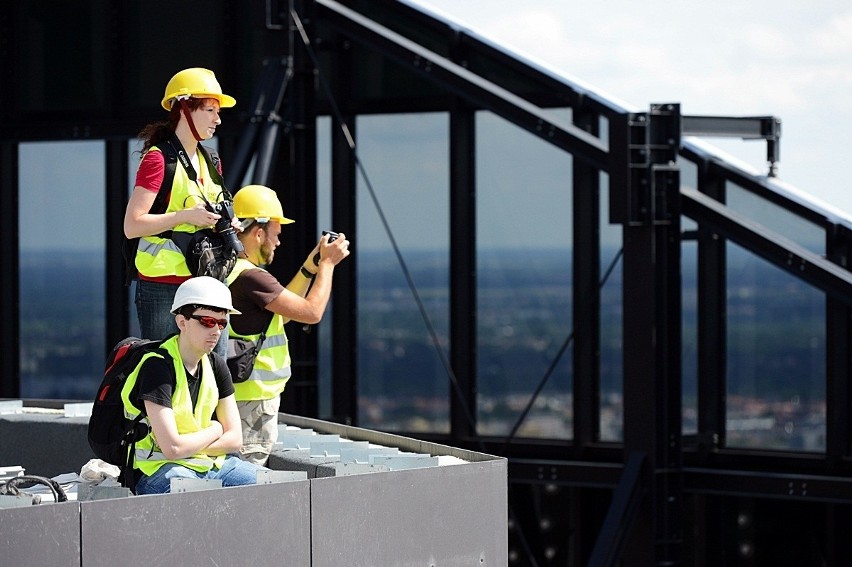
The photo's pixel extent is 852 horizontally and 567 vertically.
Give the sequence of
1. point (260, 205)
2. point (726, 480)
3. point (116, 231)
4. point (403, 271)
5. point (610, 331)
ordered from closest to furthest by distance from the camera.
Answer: point (260, 205) → point (726, 480) → point (610, 331) → point (403, 271) → point (116, 231)

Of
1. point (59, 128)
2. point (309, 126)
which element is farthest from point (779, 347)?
point (59, 128)

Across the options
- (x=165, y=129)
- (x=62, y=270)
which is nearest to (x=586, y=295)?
(x=62, y=270)

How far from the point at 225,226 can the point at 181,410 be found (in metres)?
1.27

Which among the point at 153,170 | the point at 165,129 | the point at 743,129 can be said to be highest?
the point at 743,129

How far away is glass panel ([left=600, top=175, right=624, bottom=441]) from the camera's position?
14.0 metres

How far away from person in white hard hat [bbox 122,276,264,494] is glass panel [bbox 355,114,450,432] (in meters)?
8.39

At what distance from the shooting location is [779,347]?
540 inches

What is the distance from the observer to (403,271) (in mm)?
15023

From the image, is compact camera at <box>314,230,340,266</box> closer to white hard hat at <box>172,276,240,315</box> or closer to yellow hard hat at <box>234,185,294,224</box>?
yellow hard hat at <box>234,185,294,224</box>

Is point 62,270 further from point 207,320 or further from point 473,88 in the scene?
point 207,320

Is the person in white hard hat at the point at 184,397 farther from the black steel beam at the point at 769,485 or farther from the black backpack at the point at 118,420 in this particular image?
the black steel beam at the point at 769,485

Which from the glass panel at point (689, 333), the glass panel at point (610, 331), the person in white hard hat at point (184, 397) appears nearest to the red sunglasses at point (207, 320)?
the person in white hard hat at point (184, 397)

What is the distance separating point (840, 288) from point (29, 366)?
8.97m

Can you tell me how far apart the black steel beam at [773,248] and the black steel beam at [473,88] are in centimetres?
85
